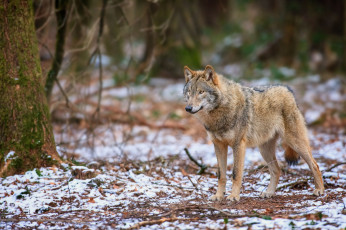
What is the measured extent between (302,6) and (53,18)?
44.5 feet

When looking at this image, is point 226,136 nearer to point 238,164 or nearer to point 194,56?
point 238,164

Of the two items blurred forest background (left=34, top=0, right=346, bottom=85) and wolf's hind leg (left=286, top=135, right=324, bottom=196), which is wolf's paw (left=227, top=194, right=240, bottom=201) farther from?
blurred forest background (left=34, top=0, right=346, bottom=85)

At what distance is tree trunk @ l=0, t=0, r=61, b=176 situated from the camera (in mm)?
6129

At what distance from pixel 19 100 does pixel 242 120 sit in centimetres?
345

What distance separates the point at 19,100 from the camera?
621 cm

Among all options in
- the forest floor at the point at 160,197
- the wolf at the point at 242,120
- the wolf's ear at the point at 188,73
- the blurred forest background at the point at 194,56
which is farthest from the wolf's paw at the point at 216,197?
the blurred forest background at the point at 194,56

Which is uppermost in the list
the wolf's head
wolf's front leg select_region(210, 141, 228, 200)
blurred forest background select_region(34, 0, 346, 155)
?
blurred forest background select_region(34, 0, 346, 155)

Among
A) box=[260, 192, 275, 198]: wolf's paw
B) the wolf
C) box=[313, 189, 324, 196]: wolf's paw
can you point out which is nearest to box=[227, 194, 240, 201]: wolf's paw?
the wolf

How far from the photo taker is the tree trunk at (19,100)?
613 cm

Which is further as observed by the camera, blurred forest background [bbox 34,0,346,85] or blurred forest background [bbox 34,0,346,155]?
blurred forest background [bbox 34,0,346,85]

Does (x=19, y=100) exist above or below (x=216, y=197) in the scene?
above

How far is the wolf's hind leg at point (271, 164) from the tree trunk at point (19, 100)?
3516 millimetres

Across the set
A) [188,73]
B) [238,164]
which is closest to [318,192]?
[238,164]

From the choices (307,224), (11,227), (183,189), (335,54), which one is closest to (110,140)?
(183,189)
